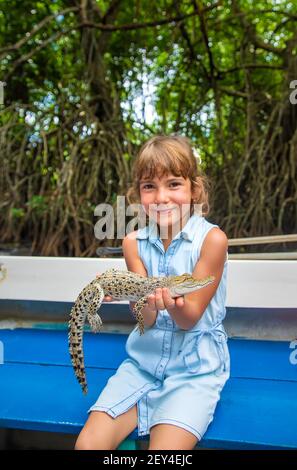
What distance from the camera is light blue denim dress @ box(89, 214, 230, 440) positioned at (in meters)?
1.24

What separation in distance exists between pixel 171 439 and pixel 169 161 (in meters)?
0.71

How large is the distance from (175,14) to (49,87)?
0.97 metres

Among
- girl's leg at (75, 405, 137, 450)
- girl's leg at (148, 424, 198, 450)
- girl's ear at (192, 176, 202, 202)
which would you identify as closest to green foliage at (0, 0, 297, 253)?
girl's ear at (192, 176, 202, 202)

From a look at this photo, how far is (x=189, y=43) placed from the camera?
134 inches

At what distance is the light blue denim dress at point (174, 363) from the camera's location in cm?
124

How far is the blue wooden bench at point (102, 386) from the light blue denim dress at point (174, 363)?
0.07m

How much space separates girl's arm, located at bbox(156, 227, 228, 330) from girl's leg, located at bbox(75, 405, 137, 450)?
265 millimetres

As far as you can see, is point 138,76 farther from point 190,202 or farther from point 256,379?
point 256,379

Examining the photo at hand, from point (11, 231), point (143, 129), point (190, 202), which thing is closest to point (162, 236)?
point (190, 202)

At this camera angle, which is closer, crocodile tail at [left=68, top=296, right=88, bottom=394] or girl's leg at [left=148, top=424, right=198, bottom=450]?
girl's leg at [left=148, top=424, right=198, bottom=450]
